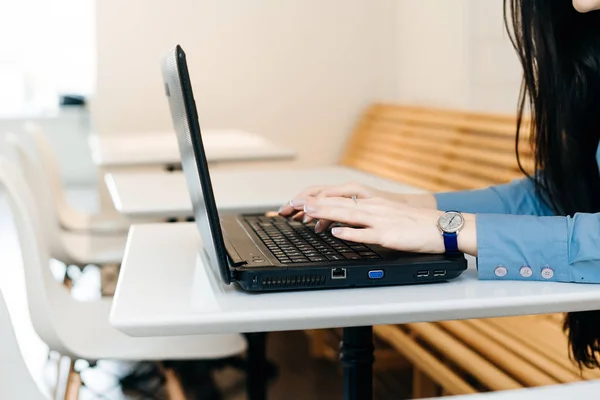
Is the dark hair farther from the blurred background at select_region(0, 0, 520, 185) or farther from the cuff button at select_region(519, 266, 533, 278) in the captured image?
the blurred background at select_region(0, 0, 520, 185)

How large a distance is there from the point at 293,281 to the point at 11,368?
0.53m

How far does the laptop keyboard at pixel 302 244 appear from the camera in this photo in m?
1.29

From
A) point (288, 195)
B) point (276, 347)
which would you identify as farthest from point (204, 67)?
point (288, 195)

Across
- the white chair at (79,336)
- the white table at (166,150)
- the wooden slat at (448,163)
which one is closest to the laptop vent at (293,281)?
the white chair at (79,336)

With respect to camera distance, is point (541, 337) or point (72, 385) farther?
point (541, 337)

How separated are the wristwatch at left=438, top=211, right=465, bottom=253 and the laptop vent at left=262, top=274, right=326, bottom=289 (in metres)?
0.20

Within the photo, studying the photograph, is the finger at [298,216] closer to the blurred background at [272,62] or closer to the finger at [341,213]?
the finger at [341,213]

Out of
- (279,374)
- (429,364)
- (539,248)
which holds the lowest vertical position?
(279,374)

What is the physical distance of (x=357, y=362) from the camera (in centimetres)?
164

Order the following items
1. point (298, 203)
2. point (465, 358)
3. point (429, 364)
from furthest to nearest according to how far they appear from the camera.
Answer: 1. point (429, 364)
2. point (465, 358)
3. point (298, 203)

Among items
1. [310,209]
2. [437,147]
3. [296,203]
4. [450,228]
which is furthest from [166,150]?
[450,228]

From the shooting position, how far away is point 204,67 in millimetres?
5332

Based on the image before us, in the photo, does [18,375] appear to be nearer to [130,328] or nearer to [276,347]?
[130,328]

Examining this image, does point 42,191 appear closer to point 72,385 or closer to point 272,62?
point 72,385
